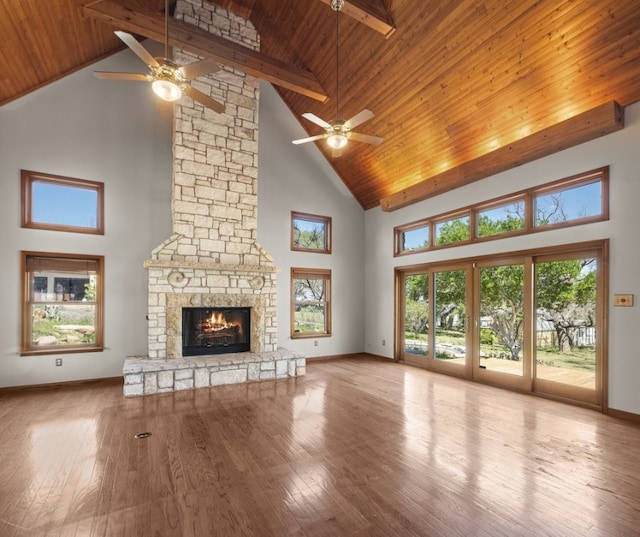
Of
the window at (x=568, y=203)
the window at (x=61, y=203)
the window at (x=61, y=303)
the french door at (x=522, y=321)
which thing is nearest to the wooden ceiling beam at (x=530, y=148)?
the window at (x=568, y=203)

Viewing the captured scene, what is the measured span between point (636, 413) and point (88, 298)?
784 cm

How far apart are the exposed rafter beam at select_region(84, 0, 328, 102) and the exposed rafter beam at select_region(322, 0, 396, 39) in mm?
1701

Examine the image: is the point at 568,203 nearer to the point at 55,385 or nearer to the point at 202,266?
the point at 202,266

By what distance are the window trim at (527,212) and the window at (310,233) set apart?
180cm

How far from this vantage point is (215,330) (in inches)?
240

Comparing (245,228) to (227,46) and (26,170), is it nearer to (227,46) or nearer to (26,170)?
(227,46)

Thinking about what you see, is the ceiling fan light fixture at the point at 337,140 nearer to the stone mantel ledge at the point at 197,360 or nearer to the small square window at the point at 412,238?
the small square window at the point at 412,238

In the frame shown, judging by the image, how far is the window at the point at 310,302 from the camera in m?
7.48

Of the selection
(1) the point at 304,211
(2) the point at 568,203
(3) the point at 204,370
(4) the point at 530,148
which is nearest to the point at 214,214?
(1) the point at 304,211

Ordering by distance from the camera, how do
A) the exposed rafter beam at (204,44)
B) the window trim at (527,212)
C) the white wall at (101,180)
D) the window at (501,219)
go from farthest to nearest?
the window at (501,219)
the white wall at (101,180)
the exposed rafter beam at (204,44)
the window trim at (527,212)

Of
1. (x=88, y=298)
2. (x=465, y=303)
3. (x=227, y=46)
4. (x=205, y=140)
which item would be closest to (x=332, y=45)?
(x=227, y=46)

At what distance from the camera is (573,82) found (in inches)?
160

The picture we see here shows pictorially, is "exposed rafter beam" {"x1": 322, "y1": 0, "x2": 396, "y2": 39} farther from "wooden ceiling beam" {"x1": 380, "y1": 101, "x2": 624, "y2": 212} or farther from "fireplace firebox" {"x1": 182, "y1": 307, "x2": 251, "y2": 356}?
"fireplace firebox" {"x1": 182, "y1": 307, "x2": 251, "y2": 356}

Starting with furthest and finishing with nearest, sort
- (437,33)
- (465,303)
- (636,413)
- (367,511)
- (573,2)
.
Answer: (465,303) < (437,33) < (636,413) < (573,2) < (367,511)
